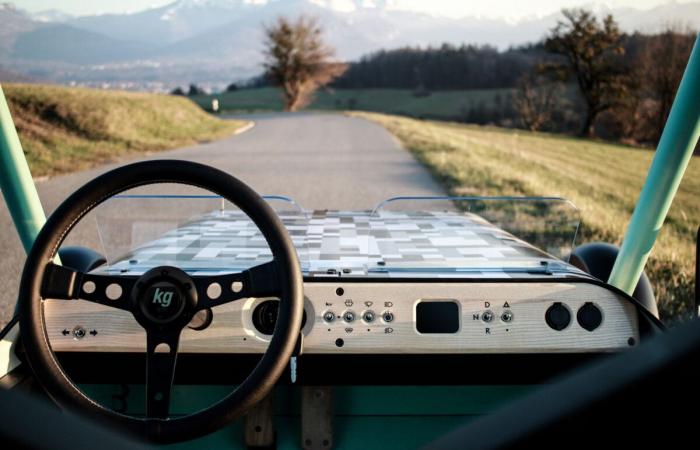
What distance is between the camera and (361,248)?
2355 millimetres

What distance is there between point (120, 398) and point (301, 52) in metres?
39.7

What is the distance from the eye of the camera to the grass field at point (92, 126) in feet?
20.3

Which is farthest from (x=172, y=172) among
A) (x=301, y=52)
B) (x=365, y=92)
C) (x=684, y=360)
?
(x=365, y=92)

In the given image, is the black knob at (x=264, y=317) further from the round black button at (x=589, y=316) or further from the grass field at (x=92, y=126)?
the grass field at (x=92, y=126)

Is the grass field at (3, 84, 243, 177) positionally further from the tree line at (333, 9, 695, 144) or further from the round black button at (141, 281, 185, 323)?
the tree line at (333, 9, 695, 144)

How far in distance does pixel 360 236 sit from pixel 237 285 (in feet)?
3.00

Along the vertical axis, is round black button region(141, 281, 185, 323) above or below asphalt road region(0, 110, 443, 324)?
above

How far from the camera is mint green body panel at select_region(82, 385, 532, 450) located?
2281 millimetres

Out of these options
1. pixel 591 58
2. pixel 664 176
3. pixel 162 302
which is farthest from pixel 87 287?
pixel 591 58

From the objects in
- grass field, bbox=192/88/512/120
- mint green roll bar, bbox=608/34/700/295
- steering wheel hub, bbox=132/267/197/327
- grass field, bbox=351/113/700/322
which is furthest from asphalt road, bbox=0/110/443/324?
grass field, bbox=192/88/512/120

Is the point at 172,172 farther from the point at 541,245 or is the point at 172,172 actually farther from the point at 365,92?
the point at 365,92

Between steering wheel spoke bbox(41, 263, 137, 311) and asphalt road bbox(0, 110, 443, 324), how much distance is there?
116 inches

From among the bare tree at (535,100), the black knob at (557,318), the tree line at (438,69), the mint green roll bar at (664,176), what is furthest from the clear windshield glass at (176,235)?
the tree line at (438,69)

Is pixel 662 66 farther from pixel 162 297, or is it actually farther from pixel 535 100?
pixel 535 100
